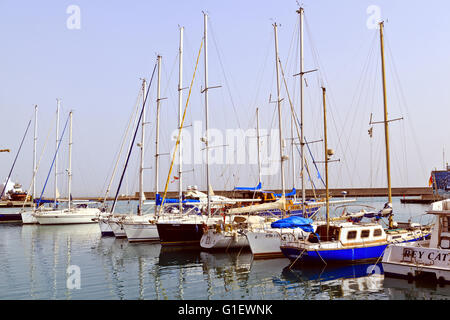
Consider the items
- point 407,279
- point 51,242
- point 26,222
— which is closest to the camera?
point 407,279

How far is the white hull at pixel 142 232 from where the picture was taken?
36.1 meters

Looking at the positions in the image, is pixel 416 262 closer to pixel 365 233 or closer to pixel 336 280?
pixel 336 280

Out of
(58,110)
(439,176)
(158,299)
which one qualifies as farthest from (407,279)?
(439,176)

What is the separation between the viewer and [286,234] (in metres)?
27.0

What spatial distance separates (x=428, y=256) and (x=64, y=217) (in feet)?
165

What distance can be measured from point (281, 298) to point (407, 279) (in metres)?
6.37

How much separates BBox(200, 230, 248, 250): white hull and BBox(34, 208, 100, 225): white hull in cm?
3063

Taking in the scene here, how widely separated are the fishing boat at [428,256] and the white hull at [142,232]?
72.7 ft

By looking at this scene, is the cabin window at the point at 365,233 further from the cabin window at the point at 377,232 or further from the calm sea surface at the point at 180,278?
the calm sea surface at the point at 180,278

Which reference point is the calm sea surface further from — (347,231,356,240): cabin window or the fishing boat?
(347,231,356,240): cabin window

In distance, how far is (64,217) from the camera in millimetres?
56562

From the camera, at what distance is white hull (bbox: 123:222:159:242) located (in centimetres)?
3612

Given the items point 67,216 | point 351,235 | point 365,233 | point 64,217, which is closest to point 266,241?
point 351,235

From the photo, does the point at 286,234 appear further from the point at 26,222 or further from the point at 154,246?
the point at 26,222
